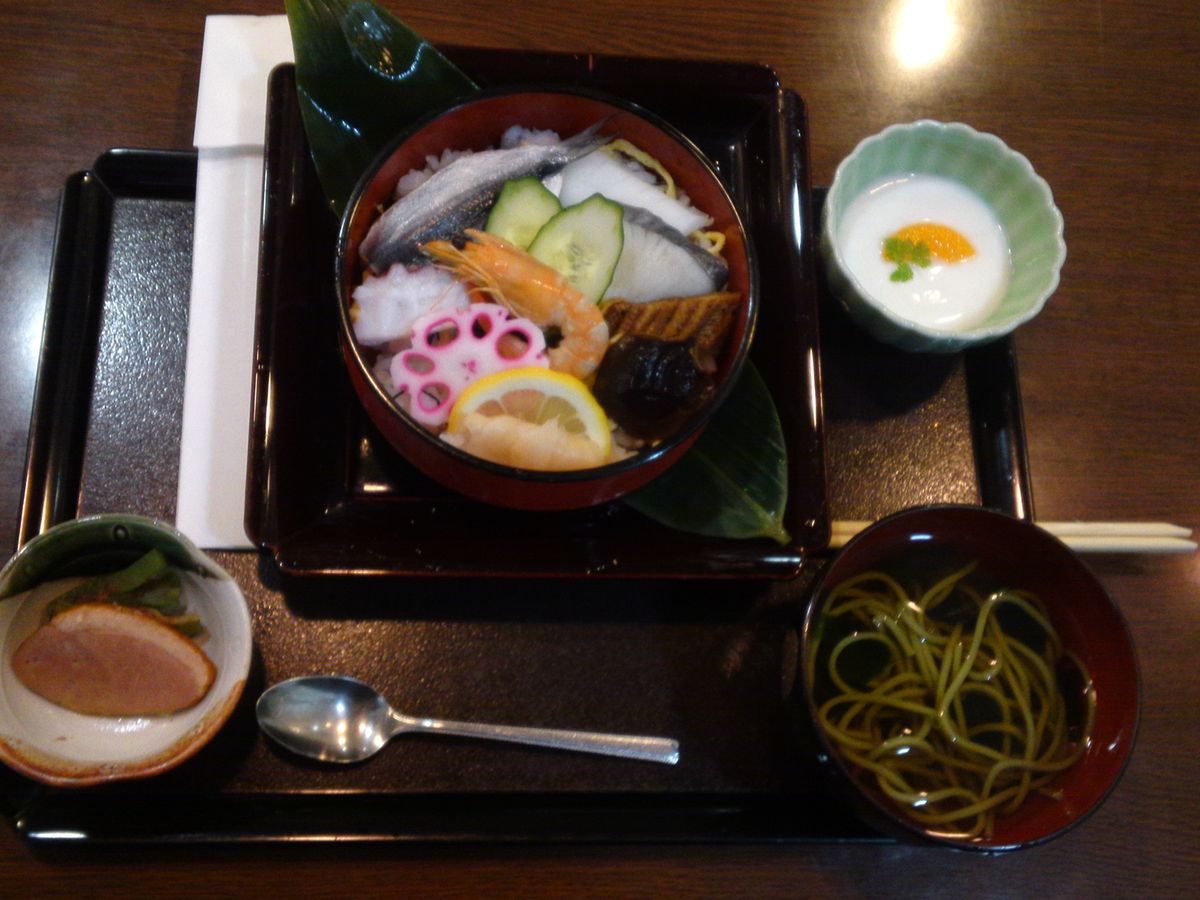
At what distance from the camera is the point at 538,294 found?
1283 millimetres

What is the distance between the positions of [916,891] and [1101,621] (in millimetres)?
495

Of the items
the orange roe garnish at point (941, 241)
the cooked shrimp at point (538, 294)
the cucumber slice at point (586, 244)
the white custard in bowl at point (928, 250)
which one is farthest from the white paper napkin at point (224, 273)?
the orange roe garnish at point (941, 241)

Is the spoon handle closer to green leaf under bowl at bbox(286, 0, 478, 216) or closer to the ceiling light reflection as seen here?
green leaf under bowl at bbox(286, 0, 478, 216)

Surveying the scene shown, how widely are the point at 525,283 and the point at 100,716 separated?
837 mm

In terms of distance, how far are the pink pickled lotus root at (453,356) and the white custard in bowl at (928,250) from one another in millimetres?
610

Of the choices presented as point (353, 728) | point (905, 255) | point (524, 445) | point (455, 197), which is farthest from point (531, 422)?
point (905, 255)

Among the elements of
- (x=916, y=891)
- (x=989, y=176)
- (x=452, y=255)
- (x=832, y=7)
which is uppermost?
(x=832, y=7)

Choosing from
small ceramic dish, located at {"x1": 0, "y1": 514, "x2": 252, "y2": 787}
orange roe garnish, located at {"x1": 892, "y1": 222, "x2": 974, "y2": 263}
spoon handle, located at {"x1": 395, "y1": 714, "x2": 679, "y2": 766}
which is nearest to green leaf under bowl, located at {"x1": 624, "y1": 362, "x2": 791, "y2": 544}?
spoon handle, located at {"x1": 395, "y1": 714, "x2": 679, "y2": 766}

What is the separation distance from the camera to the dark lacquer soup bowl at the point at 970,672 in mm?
1187

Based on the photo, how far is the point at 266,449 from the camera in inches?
48.7

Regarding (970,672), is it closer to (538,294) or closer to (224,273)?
(538,294)

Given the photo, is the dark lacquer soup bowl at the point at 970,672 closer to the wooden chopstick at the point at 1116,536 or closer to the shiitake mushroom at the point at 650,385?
the wooden chopstick at the point at 1116,536

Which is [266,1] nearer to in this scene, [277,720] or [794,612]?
[277,720]

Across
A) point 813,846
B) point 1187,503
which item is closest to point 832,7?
point 1187,503
